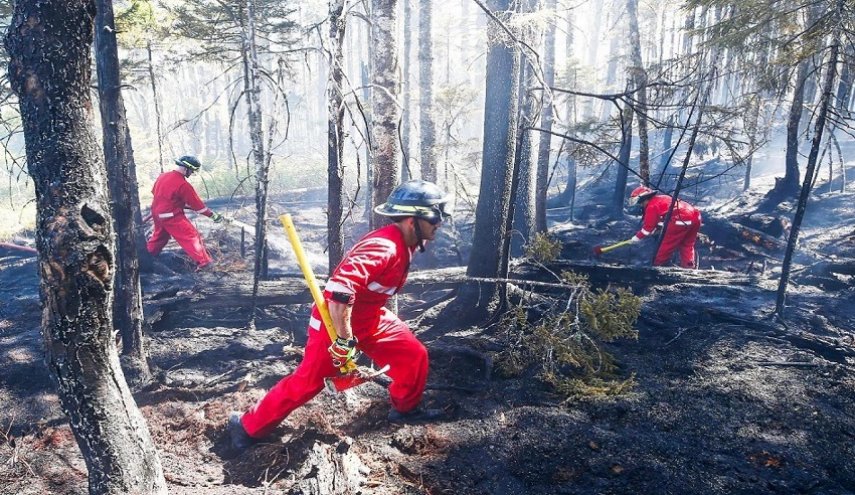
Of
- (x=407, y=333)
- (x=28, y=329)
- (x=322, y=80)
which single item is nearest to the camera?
(x=407, y=333)

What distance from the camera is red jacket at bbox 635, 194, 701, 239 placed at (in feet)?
28.7

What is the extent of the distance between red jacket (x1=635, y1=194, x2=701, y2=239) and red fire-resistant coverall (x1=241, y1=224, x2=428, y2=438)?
6.44 metres

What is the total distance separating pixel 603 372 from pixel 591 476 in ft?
6.05

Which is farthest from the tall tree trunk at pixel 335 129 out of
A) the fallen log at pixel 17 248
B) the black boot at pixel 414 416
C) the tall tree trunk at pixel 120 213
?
the fallen log at pixel 17 248

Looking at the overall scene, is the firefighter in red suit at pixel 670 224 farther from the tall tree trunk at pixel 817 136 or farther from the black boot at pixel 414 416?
the black boot at pixel 414 416

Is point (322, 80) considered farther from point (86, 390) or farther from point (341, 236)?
point (86, 390)

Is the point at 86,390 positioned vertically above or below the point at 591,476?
above

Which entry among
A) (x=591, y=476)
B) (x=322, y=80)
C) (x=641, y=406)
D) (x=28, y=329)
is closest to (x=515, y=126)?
(x=641, y=406)

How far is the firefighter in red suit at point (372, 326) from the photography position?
361 cm

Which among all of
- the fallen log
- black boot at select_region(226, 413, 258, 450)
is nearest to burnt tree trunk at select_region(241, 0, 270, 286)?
black boot at select_region(226, 413, 258, 450)

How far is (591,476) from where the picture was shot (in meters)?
3.43

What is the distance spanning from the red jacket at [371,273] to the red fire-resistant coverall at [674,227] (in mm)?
6589

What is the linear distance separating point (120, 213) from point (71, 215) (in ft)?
9.92

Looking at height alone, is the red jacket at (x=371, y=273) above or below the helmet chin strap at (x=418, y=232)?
below
